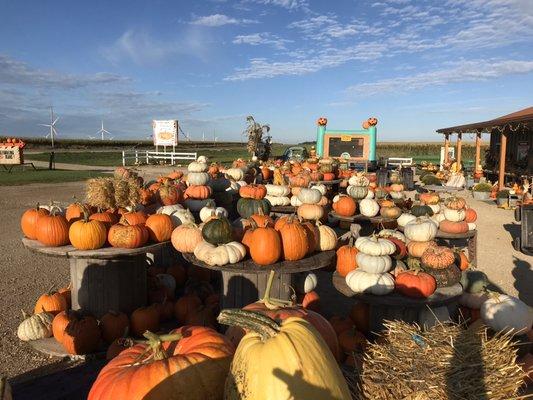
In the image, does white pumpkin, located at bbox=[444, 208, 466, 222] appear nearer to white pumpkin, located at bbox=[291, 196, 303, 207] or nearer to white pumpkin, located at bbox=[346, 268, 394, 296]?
white pumpkin, located at bbox=[291, 196, 303, 207]

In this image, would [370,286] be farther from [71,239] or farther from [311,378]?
[71,239]

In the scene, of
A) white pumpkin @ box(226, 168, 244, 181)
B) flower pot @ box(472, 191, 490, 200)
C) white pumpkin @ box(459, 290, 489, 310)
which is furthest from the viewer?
flower pot @ box(472, 191, 490, 200)

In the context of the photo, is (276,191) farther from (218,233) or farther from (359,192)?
(218,233)

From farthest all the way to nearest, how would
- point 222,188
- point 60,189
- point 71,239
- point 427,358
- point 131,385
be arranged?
1. point 60,189
2. point 222,188
3. point 71,239
4. point 427,358
5. point 131,385

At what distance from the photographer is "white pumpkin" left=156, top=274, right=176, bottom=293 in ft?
17.5

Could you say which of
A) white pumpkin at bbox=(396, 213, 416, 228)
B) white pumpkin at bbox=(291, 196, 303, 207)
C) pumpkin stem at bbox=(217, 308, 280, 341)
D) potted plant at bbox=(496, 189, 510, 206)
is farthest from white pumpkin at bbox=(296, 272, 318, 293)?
potted plant at bbox=(496, 189, 510, 206)

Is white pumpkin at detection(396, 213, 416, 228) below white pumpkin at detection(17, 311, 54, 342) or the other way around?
the other way around

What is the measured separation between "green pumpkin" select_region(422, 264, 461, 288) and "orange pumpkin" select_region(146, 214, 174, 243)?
2.68m

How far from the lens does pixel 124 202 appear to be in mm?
5227

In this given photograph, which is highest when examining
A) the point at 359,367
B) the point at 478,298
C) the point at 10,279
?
the point at 359,367

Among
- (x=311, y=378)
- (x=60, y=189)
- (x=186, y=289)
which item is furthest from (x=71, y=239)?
(x=60, y=189)

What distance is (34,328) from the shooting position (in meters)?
4.22

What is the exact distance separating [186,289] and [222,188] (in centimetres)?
281

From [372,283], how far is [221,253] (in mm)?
1382
